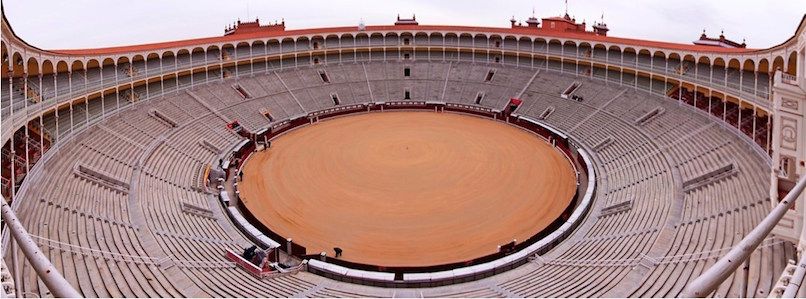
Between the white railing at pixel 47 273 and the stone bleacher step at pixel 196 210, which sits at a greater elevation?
the white railing at pixel 47 273

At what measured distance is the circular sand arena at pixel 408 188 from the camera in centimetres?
2719

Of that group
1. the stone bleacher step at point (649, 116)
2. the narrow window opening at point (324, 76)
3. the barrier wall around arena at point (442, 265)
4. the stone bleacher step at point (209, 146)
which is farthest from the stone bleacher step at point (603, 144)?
the narrow window opening at point (324, 76)

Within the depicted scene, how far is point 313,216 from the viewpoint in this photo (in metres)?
29.6

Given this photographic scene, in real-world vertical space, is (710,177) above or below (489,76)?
below

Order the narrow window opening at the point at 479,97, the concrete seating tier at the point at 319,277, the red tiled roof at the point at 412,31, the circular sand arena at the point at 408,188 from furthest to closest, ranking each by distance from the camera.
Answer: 1. the narrow window opening at the point at 479,97
2. the red tiled roof at the point at 412,31
3. the circular sand arena at the point at 408,188
4. the concrete seating tier at the point at 319,277

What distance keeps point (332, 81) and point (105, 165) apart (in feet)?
84.2

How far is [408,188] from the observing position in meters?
33.3

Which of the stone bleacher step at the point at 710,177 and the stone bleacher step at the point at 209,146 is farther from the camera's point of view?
the stone bleacher step at the point at 209,146

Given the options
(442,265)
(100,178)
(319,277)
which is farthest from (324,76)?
(442,265)

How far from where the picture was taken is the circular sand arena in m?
27.2

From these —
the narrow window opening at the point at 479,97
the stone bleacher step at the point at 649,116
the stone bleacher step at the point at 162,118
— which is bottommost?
the stone bleacher step at the point at 162,118

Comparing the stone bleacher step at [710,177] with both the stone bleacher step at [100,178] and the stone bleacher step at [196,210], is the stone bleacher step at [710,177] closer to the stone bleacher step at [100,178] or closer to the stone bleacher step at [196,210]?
the stone bleacher step at [196,210]

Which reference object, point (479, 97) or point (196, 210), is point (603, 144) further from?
point (196, 210)

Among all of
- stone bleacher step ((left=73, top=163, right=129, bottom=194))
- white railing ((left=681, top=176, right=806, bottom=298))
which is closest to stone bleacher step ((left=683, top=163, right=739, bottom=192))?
white railing ((left=681, top=176, right=806, bottom=298))
